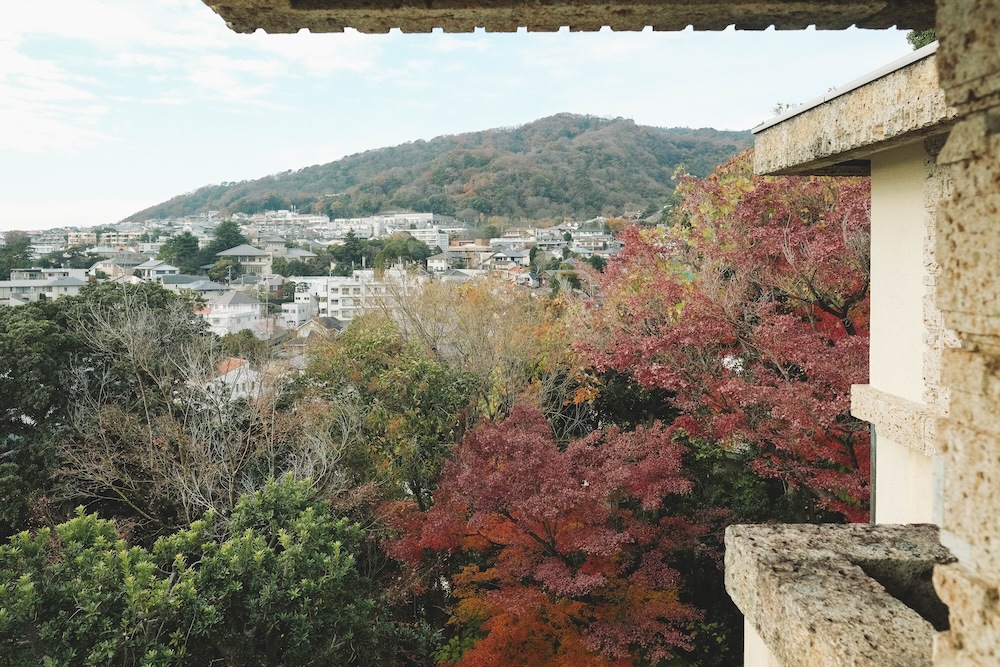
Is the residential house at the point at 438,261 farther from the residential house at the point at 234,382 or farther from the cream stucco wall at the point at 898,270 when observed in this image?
the cream stucco wall at the point at 898,270

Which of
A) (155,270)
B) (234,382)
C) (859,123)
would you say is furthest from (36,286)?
(859,123)

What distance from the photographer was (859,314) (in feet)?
27.9

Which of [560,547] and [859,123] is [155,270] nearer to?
[560,547]

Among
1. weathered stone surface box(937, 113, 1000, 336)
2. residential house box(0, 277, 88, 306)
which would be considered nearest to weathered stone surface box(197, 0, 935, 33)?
weathered stone surface box(937, 113, 1000, 336)

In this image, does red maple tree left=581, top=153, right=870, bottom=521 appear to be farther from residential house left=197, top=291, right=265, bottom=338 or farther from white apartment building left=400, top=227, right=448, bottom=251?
white apartment building left=400, top=227, right=448, bottom=251

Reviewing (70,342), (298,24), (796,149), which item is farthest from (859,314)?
(70,342)

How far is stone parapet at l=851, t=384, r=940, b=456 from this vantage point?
318 cm

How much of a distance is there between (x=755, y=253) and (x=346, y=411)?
6.80m

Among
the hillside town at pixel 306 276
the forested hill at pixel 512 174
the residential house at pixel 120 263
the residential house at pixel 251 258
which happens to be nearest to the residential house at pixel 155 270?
the hillside town at pixel 306 276

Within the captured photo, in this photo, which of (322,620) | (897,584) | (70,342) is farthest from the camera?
(70,342)

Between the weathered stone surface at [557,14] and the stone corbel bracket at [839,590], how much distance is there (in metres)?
1.61

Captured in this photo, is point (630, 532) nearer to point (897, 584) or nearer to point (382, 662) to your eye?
point (382, 662)

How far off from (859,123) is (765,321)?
6095 millimetres

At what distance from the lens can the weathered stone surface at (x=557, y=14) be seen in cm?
164
